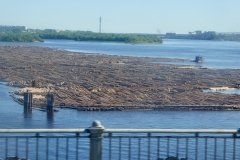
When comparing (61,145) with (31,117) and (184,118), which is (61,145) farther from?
(184,118)

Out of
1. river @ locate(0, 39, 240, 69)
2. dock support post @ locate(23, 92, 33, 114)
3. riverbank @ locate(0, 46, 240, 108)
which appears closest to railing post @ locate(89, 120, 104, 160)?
dock support post @ locate(23, 92, 33, 114)

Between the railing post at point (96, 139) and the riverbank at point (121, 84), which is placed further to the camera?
the riverbank at point (121, 84)

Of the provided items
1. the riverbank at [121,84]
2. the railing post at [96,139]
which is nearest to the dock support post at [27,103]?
the riverbank at [121,84]

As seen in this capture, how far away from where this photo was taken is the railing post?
20.0 ft

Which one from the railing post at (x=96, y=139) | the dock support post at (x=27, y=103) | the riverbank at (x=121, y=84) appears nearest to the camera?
the railing post at (x=96, y=139)

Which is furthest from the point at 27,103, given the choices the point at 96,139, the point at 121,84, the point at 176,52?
the point at 176,52

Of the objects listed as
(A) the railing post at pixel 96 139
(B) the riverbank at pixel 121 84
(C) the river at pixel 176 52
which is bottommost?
(C) the river at pixel 176 52

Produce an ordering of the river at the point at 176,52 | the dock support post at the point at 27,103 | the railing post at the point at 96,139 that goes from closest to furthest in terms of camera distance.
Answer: the railing post at the point at 96,139 → the dock support post at the point at 27,103 → the river at the point at 176,52

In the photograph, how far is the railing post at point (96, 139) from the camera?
6.08 m

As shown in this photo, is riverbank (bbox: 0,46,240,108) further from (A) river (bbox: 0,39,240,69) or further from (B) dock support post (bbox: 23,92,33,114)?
(A) river (bbox: 0,39,240,69)

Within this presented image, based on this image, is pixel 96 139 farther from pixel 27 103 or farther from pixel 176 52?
pixel 176 52

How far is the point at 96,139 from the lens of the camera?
613 cm

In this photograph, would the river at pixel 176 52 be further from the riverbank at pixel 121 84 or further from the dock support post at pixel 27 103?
the dock support post at pixel 27 103

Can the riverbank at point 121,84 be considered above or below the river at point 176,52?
above
